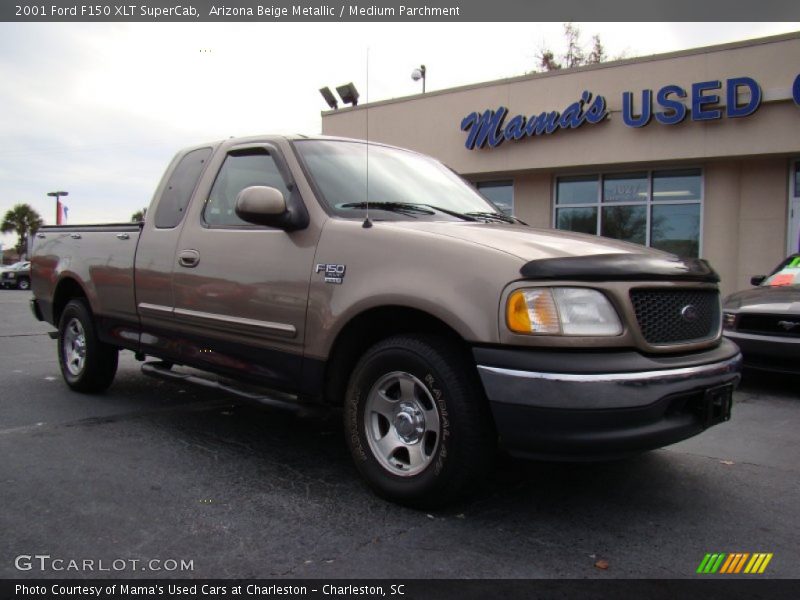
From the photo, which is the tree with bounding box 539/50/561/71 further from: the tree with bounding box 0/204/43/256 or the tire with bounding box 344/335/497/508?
the tree with bounding box 0/204/43/256

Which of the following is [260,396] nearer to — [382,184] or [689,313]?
[382,184]

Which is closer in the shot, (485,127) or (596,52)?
(485,127)

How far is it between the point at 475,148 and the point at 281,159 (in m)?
12.5

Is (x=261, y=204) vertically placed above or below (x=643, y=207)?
below

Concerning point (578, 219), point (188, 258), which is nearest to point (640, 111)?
point (578, 219)

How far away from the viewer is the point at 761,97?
12023 mm

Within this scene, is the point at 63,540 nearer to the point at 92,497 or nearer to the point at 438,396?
the point at 92,497

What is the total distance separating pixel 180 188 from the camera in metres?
4.81

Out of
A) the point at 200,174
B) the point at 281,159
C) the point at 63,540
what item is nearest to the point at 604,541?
the point at 63,540

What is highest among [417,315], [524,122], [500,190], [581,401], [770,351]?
[524,122]

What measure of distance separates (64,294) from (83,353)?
676 mm

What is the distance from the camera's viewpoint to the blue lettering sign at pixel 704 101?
12.5 m

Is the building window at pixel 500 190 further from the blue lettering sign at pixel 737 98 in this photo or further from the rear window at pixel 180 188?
the rear window at pixel 180 188

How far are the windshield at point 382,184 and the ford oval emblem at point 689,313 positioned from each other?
1386 millimetres
